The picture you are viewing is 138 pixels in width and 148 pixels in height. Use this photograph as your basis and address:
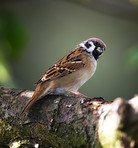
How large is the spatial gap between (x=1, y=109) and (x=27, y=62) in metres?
5.00

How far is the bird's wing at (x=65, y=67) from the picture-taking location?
11.6 ft

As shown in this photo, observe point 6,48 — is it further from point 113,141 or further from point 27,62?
point 27,62

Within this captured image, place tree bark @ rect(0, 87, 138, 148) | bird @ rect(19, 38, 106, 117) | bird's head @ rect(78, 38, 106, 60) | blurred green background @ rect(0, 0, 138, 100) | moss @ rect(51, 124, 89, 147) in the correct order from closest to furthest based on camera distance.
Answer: tree bark @ rect(0, 87, 138, 148)
moss @ rect(51, 124, 89, 147)
bird @ rect(19, 38, 106, 117)
bird's head @ rect(78, 38, 106, 60)
blurred green background @ rect(0, 0, 138, 100)

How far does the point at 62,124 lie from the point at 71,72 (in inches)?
48.9

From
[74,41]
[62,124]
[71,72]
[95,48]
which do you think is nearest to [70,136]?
[62,124]

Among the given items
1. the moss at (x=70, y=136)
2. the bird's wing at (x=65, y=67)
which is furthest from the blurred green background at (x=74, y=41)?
the moss at (x=70, y=136)

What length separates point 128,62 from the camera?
3.81 meters

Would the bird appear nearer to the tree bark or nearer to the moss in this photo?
the tree bark

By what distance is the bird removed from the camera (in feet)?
11.4

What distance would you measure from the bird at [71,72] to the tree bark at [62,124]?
1.27 feet

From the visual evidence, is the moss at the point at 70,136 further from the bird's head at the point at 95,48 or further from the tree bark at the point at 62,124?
the bird's head at the point at 95,48

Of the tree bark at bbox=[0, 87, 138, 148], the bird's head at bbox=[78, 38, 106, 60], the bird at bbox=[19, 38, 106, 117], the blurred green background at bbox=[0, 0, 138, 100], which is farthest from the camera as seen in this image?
the blurred green background at bbox=[0, 0, 138, 100]

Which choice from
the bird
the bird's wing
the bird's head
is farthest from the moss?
the bird's head

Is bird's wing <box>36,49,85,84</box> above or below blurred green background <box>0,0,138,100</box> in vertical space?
below
